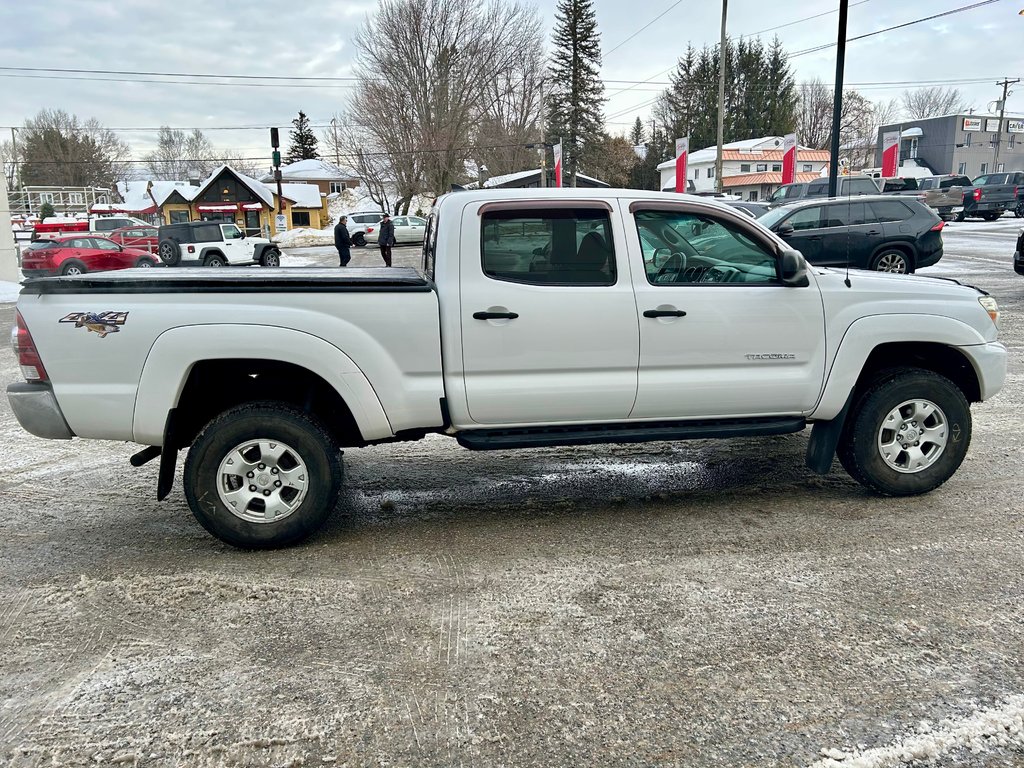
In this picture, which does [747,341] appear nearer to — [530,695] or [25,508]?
[530,695]

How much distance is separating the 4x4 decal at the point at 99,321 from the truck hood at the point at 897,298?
3839 millimetres

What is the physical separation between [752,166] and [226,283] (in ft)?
215

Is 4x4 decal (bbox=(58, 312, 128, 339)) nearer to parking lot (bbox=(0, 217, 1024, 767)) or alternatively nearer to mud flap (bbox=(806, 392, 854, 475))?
parking lot (bbox=(0, 217, 1024, 767))

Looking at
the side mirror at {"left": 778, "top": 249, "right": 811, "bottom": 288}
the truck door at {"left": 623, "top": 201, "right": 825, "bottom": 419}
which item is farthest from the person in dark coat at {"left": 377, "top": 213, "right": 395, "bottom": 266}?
the side mirror at {"left": 778, "top": 249, "right": 811, "bottom": 288}

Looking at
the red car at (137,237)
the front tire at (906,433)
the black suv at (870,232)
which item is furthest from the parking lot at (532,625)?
the red car at (137,237)

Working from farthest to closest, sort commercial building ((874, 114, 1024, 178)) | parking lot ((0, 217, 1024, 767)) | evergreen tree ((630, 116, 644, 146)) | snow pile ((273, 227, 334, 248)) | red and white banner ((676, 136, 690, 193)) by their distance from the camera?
evergreen tree ((630, 116, 644, 146)) → commercial building ((874, 114, 1024, 178)) → snow pile ((273, 227, 334, 248)) → red and white banner ((676, 136, 690, 193)) → parking lot ((0, 217, 1024, 767))

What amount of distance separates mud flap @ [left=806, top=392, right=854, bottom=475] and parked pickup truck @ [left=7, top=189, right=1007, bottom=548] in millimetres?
15

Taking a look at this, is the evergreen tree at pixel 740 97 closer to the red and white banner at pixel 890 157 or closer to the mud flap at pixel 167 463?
the red and white banner at pixel 890 157

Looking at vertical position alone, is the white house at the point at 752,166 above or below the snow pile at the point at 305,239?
above

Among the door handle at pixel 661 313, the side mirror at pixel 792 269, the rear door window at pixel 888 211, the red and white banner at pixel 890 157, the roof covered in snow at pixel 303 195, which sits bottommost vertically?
the door handle at pixel 661 313

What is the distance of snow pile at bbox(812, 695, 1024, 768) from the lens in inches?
98.7

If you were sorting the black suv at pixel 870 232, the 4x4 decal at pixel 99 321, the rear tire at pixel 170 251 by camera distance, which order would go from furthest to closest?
1. the rear tire at pixel 170 251
2. the black suv at pixel 870 232
3. the 4x4 decal at pixel 99 321

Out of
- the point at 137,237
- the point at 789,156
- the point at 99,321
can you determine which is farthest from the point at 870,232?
the point at 137,237

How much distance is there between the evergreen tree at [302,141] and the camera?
100125mm
